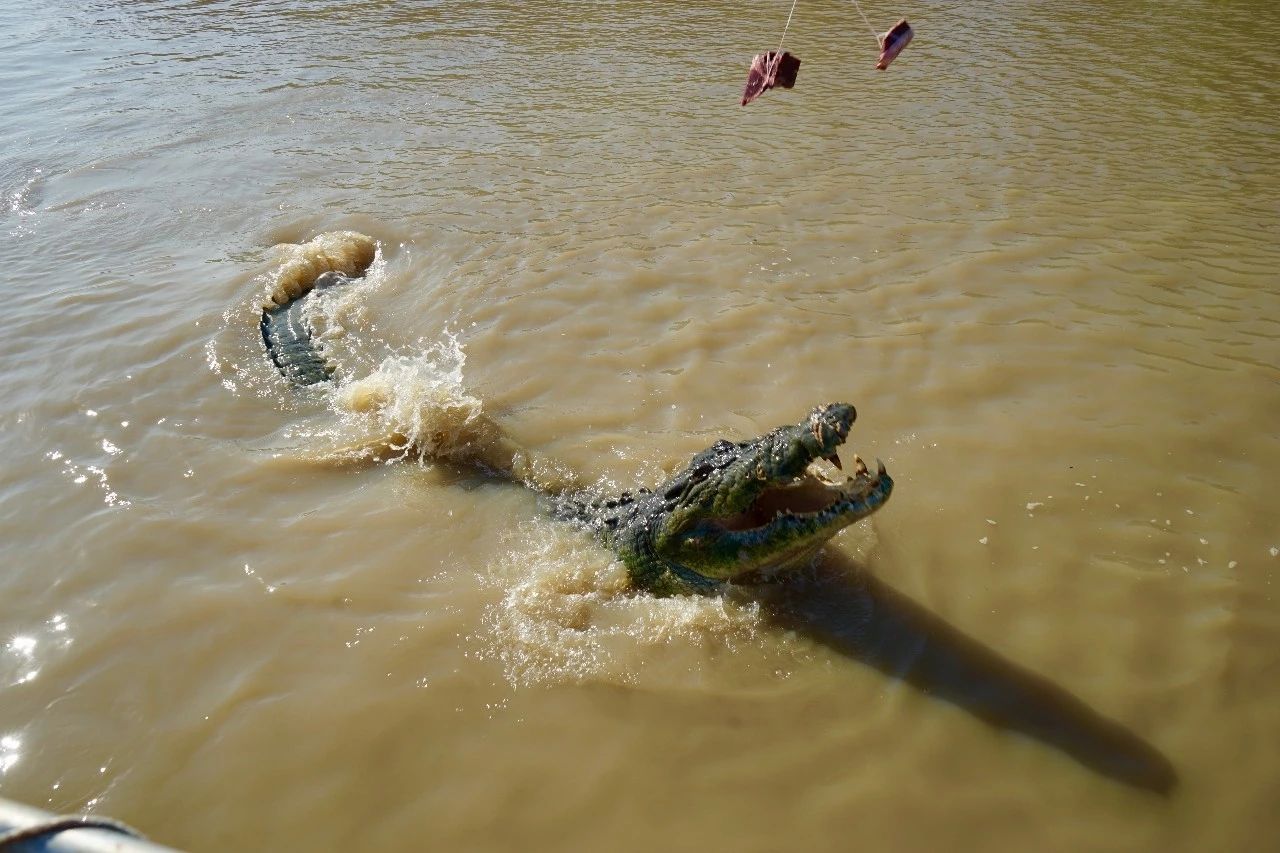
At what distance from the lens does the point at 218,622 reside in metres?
3.64

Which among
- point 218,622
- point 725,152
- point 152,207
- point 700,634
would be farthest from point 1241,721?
point 152,207

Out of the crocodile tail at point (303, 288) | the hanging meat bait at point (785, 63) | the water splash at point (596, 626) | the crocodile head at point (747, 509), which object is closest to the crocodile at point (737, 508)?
the crocodile head at point (747, 509)

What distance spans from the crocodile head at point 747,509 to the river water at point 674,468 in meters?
0.22

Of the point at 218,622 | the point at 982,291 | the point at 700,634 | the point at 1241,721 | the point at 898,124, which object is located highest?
the point at 898,124

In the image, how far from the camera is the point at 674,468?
4457mm

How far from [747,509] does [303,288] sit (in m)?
5.23

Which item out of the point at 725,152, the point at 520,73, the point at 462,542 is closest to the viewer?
the point at 462,542

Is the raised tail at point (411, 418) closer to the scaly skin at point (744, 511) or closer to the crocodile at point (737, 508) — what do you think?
the crocodile at point (737, 508)

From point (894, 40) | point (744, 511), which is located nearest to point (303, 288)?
point (744, 511)

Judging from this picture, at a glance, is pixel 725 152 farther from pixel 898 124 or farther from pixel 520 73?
pixel 520 73

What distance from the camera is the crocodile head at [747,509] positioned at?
2.93m

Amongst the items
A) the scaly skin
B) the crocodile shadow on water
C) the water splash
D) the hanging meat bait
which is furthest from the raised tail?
the hanging meat bait

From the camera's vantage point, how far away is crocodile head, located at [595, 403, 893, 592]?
2.93m

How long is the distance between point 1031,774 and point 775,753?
87 centimetres
